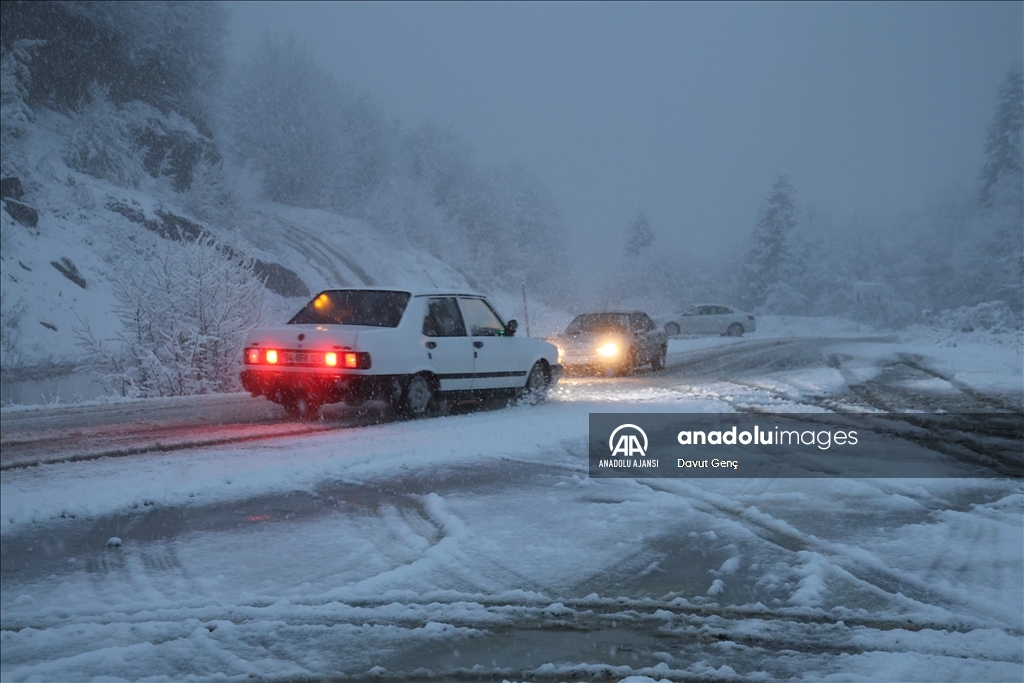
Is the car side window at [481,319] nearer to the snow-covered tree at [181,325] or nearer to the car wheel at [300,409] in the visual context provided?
the car wheel at [300,409]

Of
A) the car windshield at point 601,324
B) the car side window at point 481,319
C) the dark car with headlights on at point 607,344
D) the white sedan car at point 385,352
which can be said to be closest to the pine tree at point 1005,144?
the dark car with headlights on at point 607,344

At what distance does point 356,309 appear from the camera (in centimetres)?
1059

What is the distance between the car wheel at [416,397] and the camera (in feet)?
33.3

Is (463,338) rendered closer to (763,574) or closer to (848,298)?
(763,574)

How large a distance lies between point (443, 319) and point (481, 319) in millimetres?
922

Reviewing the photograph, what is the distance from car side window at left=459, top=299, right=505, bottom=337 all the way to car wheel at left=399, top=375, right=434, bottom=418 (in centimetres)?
116

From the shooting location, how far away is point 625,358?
1755 centimetres

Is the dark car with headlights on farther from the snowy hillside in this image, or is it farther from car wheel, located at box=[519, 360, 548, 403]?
the snowy hillside

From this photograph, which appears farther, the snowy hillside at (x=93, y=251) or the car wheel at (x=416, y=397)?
the snowy hillside at (x=93, y=251)

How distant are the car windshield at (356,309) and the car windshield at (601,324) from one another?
305 inches

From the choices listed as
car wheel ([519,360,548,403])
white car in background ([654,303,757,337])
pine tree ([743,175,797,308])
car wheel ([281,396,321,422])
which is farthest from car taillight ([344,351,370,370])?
pine tree ([743,175,797,308])

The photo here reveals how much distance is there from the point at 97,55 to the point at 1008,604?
4471 cm

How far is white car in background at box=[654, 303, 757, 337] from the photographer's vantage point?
40.8 meters

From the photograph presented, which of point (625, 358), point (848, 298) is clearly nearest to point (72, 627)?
point (625, 358)
